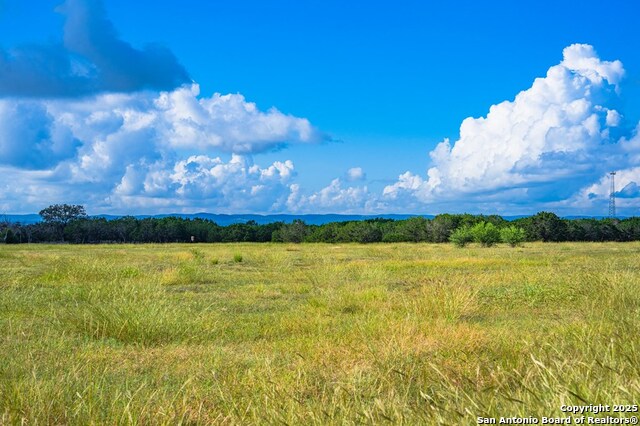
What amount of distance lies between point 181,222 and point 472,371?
3236 inches

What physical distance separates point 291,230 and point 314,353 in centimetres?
7325

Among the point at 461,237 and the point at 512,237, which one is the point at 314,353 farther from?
the point at 512,237

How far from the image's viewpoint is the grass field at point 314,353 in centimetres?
414

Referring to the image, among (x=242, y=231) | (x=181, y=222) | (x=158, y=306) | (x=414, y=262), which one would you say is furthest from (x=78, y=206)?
(x=158, y=306)

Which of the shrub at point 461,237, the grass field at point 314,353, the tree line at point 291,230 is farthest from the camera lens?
the tree line at point 291,230

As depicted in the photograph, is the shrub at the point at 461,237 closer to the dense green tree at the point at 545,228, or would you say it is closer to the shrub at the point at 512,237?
the shrub at the point at 512,237

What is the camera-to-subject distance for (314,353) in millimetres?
7363

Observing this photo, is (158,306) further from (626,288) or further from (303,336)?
(626,288)

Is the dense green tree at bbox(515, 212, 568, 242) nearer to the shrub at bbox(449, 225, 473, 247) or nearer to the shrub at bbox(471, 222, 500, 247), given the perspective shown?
the shrub at bbox(471, 222, 500, 247)

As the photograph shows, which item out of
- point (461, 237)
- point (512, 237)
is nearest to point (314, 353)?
point (461, 237)

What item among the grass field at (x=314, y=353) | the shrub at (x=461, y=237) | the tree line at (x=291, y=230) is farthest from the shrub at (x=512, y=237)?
the grass field at (x=314, y=353)

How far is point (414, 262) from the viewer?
2636 cm

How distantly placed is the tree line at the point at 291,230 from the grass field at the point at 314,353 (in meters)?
56.1

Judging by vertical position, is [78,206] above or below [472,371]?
above
